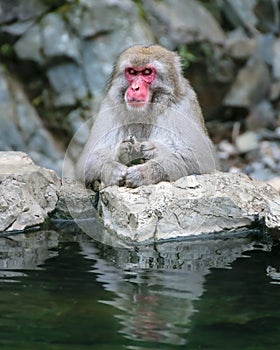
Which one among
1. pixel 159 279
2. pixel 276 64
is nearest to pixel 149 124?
pixel 159 279

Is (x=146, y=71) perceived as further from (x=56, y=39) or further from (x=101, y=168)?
(x=56, y=39)

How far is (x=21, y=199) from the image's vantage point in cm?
566

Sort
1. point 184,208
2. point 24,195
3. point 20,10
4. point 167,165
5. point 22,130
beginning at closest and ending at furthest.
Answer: point 184,208
point 24,195
point 167,165
point 22,130
point 20,10

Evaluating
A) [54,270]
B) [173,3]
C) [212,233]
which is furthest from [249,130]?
[54,270]

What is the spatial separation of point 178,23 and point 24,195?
7.61 metres

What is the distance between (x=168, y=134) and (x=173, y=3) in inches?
278

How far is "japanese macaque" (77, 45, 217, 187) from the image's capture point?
625 cm

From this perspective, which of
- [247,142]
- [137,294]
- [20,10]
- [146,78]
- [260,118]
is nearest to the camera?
[137,294]

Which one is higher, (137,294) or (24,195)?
(24,195)

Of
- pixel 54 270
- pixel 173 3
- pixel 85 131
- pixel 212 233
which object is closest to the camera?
pixel 54 270

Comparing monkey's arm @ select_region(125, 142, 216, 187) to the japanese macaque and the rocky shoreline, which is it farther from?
the rocky shoreline

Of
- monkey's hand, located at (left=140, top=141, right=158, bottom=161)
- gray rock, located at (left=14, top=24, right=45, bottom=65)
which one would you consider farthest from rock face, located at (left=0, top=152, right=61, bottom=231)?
gray rock, located at (left=14, top=24, right=45, bottom=65)

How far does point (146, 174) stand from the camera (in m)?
5.98

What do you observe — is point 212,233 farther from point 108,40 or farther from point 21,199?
point 108,40
